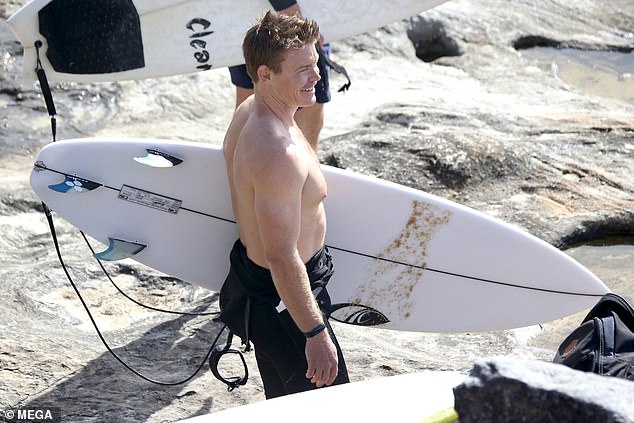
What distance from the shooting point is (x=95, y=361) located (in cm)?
349

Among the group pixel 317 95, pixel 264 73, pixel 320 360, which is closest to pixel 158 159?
pixel 317 95

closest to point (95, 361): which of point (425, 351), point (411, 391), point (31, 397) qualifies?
point (31, 397)

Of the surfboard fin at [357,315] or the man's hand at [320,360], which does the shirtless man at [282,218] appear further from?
the surfboard fin at [357,315]

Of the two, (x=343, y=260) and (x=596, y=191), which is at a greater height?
(x=343, y=260)

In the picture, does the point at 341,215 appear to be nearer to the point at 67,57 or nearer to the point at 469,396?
the point at 67,57

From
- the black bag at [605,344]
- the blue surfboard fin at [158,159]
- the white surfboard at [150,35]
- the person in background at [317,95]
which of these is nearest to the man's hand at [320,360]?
the black bag at [605,344]

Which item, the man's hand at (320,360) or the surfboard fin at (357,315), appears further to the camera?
the surfboard fin at (357,315)

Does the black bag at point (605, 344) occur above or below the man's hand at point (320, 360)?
above

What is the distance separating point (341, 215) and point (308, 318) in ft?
3.37

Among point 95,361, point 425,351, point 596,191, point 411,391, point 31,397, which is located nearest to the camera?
point 411,391

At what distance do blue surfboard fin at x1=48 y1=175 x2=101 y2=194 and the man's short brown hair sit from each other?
1.18 m

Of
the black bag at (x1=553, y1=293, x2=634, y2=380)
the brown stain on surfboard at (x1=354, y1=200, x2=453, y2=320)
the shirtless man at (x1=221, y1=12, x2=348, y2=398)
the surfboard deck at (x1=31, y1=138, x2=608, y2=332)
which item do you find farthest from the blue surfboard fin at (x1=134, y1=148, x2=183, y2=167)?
the black bag at (x1=553, y1=293, x2=634, y2=380)

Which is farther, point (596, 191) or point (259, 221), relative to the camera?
point (596, 191)

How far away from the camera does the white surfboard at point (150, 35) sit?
4.16m
